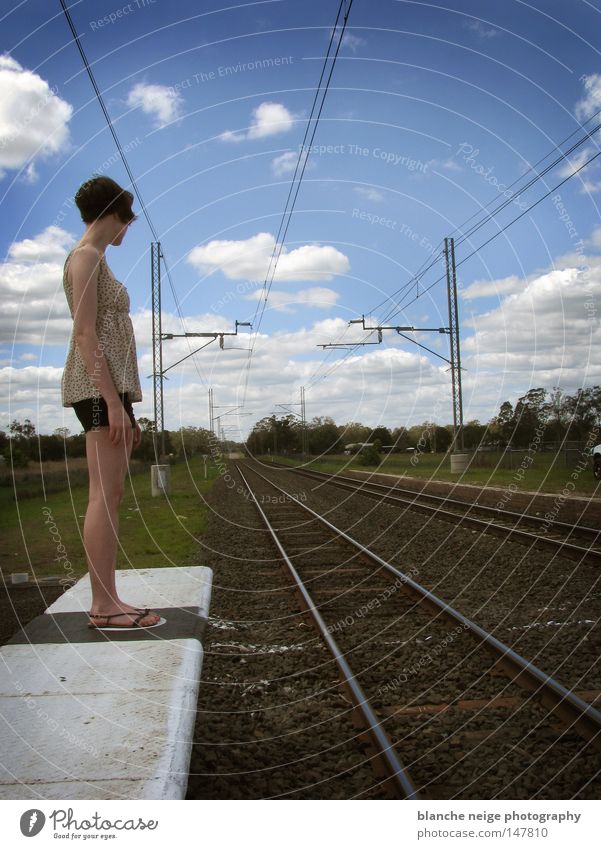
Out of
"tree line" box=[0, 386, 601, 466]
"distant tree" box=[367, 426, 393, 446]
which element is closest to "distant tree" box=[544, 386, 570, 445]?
"tree line" box=[0, 386, 601, 466]

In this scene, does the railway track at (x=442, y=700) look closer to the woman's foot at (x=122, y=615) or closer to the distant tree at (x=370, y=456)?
the woman's foot at (x=122, y=615)

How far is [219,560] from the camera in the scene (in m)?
8.57

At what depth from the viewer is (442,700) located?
3615 mm

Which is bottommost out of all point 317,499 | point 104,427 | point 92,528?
point 317,499

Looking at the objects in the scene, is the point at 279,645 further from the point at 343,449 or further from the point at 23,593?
the point at 343,449

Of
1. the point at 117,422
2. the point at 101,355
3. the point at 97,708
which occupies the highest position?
the point at 101,355

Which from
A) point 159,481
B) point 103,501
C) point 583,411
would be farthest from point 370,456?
point 103,501

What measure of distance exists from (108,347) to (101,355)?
0.09 metres

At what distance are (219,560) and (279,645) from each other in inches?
153

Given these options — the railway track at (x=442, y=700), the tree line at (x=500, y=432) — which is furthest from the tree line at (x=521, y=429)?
the railway track at (x=442, y=700)

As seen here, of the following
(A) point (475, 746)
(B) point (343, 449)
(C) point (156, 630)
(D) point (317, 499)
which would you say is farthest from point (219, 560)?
(B) point (343, 449)

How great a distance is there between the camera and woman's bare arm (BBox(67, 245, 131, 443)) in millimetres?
2697

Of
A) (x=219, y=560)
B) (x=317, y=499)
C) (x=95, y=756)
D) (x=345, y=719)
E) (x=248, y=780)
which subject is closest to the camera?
(x=95, y=756)

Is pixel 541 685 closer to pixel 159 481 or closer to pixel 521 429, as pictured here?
pixel 159 481
